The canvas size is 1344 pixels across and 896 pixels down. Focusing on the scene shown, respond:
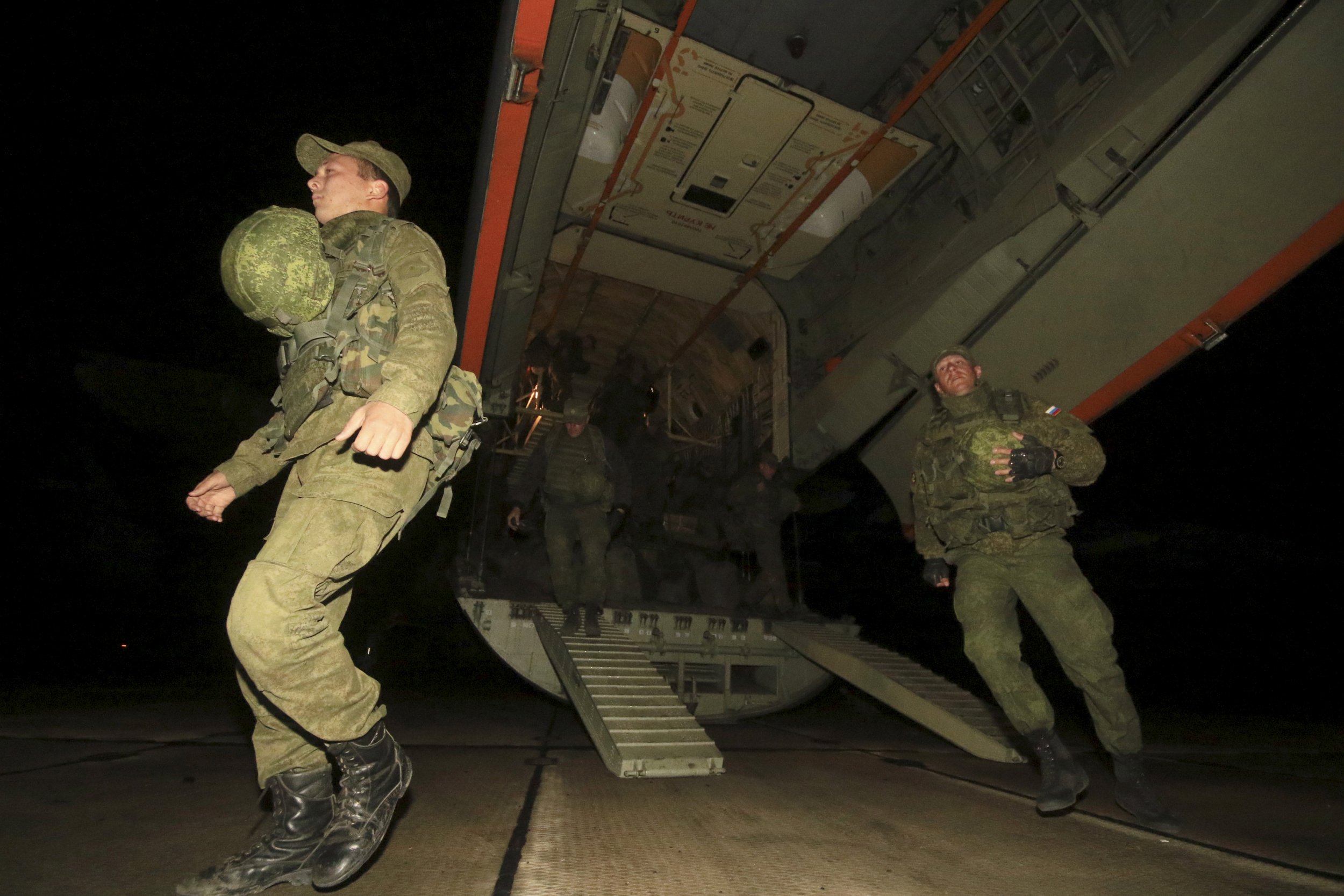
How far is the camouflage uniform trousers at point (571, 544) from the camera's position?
4.30 meters

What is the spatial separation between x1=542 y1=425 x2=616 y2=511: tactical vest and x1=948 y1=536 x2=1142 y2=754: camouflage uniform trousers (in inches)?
97.7

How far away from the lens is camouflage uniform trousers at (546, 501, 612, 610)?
4301 mm

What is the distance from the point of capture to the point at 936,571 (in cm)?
275

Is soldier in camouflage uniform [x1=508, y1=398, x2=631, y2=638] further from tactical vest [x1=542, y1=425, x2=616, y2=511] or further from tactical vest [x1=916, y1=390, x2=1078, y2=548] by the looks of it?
tactical vest [x1=916, y1=390, x2=1078, y2=548]

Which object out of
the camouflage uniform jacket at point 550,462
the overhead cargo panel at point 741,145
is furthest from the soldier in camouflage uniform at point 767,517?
the overhead cargo panel at point 741,145

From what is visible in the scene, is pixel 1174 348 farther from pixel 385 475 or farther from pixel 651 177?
pixel 385 475

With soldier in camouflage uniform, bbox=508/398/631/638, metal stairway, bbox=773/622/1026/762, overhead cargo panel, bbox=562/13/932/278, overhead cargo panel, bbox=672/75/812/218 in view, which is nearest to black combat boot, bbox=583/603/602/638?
soldier in camouflage uniform, bbox=508/398/631/638

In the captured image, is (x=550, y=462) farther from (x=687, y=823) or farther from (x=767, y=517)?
(x=687, y=823)

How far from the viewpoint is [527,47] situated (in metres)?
2.55

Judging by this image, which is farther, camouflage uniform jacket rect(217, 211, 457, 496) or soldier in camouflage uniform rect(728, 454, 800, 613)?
soldier in camouflage uniform rect(728, 454, 800, 613)

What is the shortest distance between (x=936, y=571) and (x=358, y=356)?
2.43 metres

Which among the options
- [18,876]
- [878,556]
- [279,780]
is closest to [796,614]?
[878,556]

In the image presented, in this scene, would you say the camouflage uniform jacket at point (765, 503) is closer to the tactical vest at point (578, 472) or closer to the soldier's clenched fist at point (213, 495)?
the tactical vest at point (578, 472)

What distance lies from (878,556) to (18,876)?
727 cm
